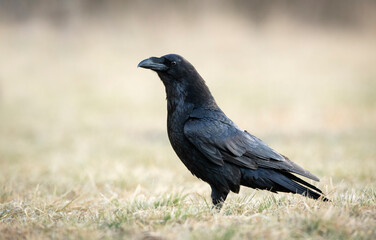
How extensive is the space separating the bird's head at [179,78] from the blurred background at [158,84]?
1.41m

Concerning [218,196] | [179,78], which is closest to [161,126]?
[179,78]

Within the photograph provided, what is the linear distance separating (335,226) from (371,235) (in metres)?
0.21

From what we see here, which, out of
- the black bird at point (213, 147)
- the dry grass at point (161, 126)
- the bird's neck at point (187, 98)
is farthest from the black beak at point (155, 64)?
the dry grass at point (161, 126)

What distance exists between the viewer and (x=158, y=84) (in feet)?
56.4

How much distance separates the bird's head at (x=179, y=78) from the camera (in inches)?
165

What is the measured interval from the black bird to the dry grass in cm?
21

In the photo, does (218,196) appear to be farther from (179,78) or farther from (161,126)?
(161,126)

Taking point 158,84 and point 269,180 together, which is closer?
point 269,180

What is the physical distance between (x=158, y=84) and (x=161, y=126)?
5032 millimetres

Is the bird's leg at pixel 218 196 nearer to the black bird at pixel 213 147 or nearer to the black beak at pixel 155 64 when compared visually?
the black bird at pixel 213 147

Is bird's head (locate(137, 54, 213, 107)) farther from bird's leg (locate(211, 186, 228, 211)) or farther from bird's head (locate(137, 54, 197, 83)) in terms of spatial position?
bird's leg (locate(211, 186, 228, 211))

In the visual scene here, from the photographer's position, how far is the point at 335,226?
284 centimetres

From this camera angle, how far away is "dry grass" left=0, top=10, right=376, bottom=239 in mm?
3111

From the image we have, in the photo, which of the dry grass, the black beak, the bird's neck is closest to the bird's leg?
the dry grass
